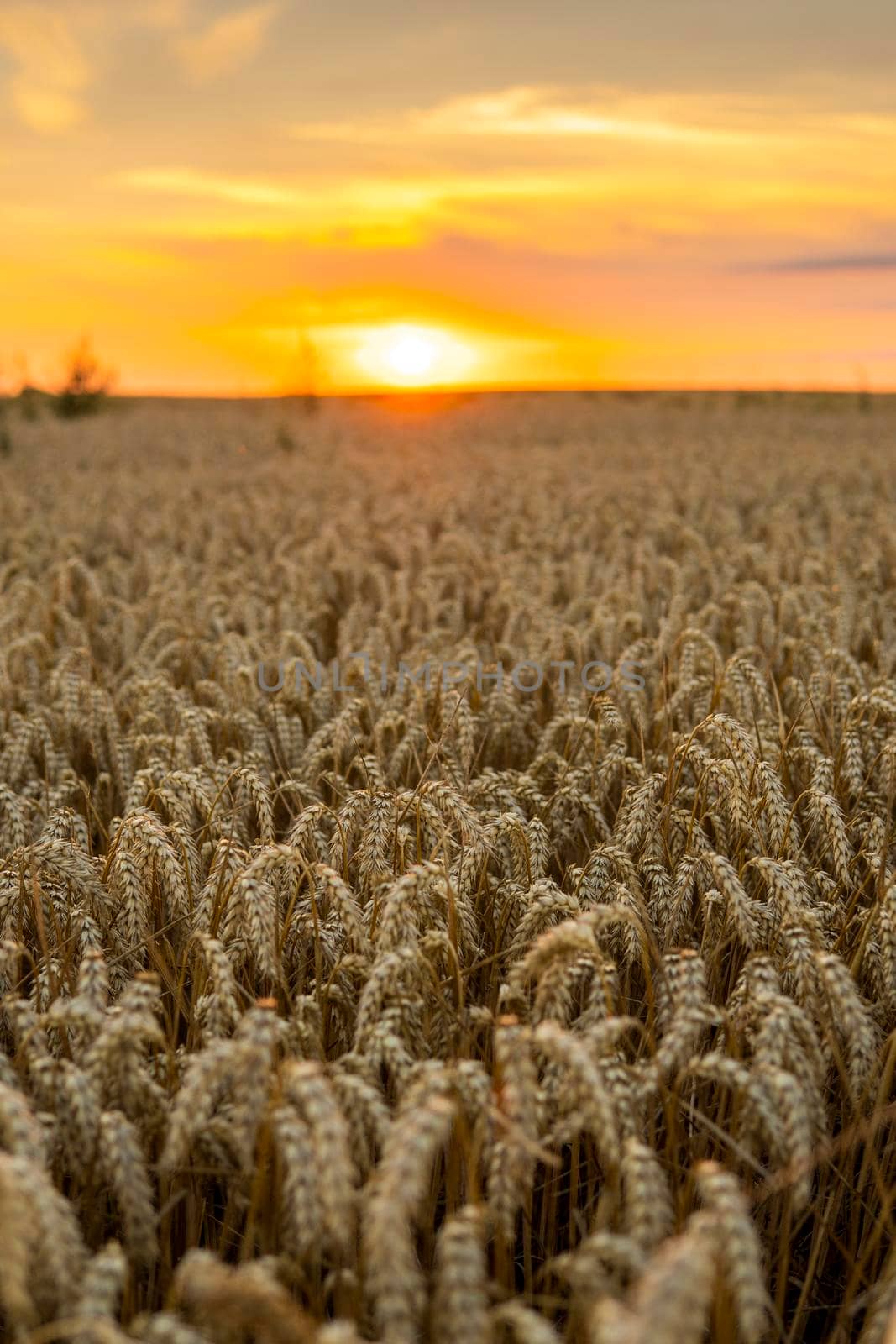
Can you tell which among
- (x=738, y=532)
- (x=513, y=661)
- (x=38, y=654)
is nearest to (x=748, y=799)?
(x=513, y=661)

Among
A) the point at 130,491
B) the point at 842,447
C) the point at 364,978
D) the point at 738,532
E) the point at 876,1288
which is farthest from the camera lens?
the point at 842,447

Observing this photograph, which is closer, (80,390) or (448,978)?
(448,978)

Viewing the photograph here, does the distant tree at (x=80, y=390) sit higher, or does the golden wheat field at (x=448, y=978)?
the distant tree at (x=80, y=390)

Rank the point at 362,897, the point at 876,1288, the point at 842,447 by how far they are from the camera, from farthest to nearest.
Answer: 1. the point at 842,447
2. the point at 362,897
3. the point at 876,1288

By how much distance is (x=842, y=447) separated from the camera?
1445 cm

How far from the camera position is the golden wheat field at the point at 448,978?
4.58 feet

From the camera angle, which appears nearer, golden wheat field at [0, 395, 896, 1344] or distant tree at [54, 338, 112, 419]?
golden wheat field at [0, 395, 896, 1344]

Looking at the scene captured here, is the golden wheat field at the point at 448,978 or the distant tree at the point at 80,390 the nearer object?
the golden wheat field at the point at 448,978

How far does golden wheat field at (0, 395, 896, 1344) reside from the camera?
4.58ft

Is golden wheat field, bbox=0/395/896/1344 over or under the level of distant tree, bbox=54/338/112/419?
under

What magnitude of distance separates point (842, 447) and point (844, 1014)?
13911mm

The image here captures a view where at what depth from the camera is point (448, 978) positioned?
7.14ft

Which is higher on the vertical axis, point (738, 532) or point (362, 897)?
point (738, 532)

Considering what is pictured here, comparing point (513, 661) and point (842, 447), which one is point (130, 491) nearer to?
point (513, 661)
